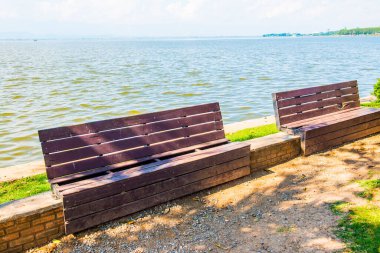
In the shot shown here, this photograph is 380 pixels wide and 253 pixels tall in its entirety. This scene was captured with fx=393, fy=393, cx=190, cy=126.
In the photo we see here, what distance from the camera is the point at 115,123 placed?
5324mm

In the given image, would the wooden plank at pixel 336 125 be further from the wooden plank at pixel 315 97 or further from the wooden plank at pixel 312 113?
the wooden plank at pixel 315 97

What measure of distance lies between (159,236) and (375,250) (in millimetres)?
2271

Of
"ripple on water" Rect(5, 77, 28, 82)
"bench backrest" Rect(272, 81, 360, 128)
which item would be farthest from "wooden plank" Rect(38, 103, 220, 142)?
"ripple on water" Rect(5, 77, 28, 82)

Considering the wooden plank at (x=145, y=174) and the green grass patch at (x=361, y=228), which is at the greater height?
the wooden plank at (x=145, y=174)

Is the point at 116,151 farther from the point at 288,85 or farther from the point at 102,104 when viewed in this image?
the point at 288,85

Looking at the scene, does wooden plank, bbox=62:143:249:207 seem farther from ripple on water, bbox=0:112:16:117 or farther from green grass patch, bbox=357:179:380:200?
ripple on water, bbox=0:112:16:117

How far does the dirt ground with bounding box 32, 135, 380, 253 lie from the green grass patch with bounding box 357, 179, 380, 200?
10 centimetres

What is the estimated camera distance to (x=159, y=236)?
4.54m

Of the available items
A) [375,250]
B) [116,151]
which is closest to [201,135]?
[116,151]

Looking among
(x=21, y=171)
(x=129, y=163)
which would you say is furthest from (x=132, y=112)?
(x=129, y=163)

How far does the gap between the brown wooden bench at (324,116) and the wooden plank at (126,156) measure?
1.47m

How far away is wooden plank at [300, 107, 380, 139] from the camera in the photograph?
679 cm

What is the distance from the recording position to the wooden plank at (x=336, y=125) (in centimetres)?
679

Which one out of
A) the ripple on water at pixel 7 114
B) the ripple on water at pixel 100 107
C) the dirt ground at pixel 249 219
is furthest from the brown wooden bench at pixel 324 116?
the ripple on water at pixel 7 114
